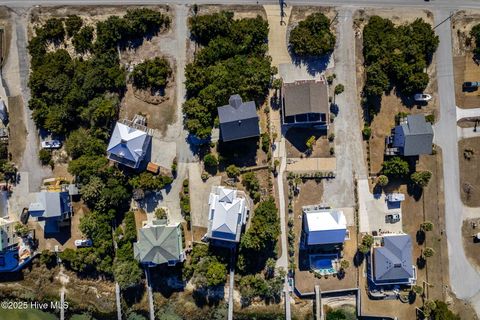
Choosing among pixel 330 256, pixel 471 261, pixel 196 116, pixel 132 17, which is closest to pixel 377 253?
pixel 330 256

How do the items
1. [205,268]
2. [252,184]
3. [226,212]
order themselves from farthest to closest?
[252,184] < [205,268] < [226,212]

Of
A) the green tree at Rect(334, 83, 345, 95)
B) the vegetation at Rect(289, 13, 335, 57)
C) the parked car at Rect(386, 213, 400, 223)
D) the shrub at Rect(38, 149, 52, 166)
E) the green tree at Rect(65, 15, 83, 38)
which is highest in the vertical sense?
the green tree at Rect(65, 15, 83, 38)

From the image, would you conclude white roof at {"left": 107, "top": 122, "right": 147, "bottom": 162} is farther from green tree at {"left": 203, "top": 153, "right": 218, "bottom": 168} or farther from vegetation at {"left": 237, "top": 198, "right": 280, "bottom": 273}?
vegetation at {"left": 237, "top": 198, "right": 280, "bottom": 273}

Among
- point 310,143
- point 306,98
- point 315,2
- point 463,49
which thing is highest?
point 315,2

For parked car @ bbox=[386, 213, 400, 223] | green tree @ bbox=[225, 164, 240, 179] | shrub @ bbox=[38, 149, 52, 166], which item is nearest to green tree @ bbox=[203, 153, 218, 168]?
green tree @ bbox=[225, 164, 240, 179]

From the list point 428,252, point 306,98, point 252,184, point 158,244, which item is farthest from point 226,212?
point 428,252

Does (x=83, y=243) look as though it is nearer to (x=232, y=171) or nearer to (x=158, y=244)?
(x=158, y=244)
